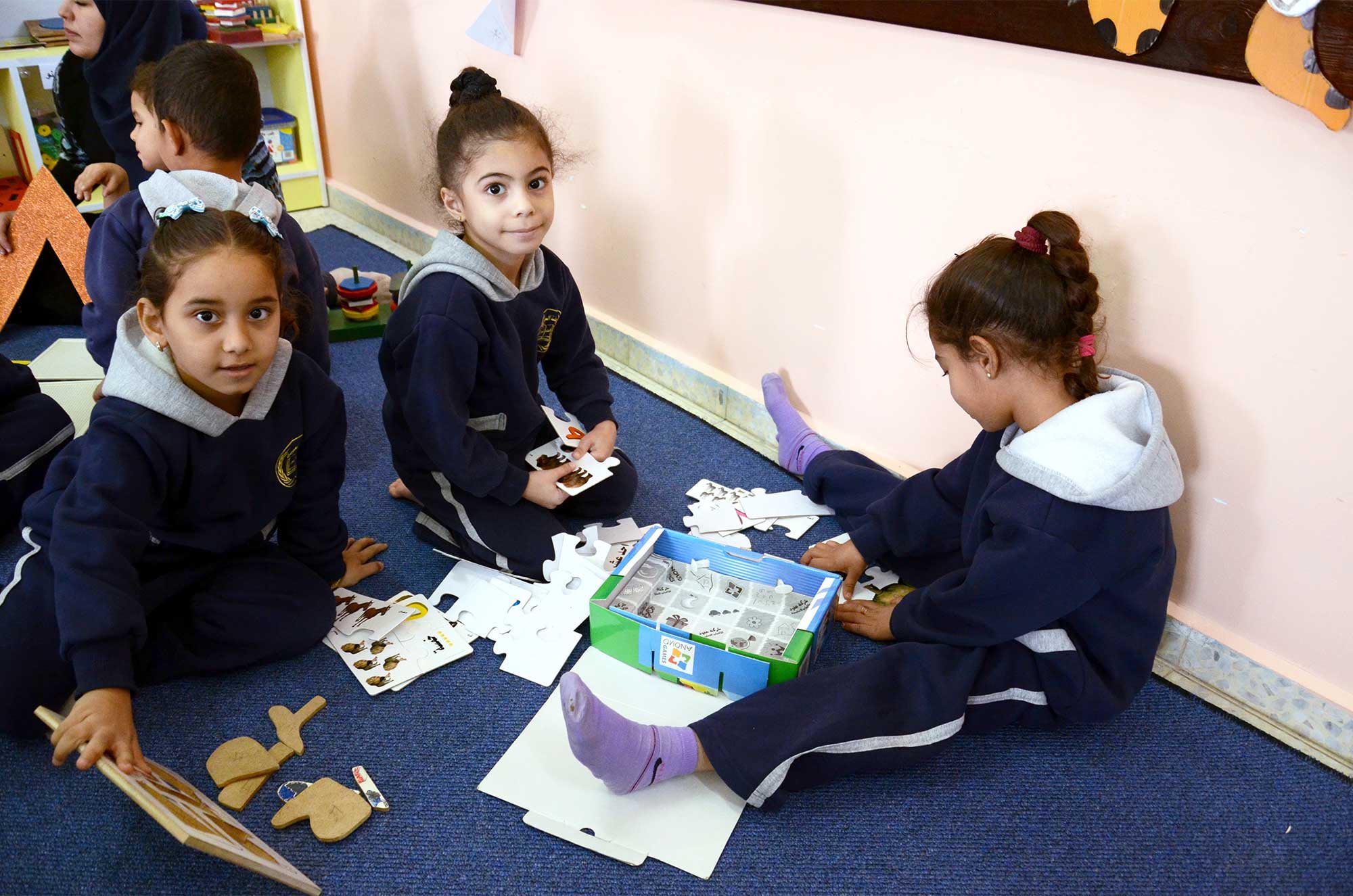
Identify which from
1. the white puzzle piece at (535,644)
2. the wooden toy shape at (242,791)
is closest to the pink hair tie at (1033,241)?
the white puzzle piece at (535,644)

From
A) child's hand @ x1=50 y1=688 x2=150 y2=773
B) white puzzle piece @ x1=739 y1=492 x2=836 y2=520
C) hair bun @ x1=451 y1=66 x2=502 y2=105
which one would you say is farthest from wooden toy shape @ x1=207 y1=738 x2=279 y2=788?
hair bun @ x1=451 y1=66 x2=502 y2=105

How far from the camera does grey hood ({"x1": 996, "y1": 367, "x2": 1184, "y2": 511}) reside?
131 centimetres

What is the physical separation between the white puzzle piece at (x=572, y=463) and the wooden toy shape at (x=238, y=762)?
662mm

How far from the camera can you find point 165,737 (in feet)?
4.59

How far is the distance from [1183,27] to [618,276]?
1430 millimetres

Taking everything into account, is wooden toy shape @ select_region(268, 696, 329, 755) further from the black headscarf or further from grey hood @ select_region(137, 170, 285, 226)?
the black headscarf

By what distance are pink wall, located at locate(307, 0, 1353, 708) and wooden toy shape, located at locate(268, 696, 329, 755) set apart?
3.78 feet

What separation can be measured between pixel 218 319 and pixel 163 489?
257 millimetres

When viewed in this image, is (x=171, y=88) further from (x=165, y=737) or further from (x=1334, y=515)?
(x=1334, y=515)

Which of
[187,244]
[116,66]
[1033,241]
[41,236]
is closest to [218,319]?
[187,244]

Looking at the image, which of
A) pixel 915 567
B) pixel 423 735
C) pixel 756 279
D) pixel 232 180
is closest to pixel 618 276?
pixel 756 279

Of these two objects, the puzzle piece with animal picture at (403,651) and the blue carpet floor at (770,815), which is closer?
the blue carpet floor at (770,815)

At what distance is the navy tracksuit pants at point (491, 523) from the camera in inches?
67.9

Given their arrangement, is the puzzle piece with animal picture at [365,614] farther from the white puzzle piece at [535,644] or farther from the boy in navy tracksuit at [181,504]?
the white puzzle piece at [535,644]
